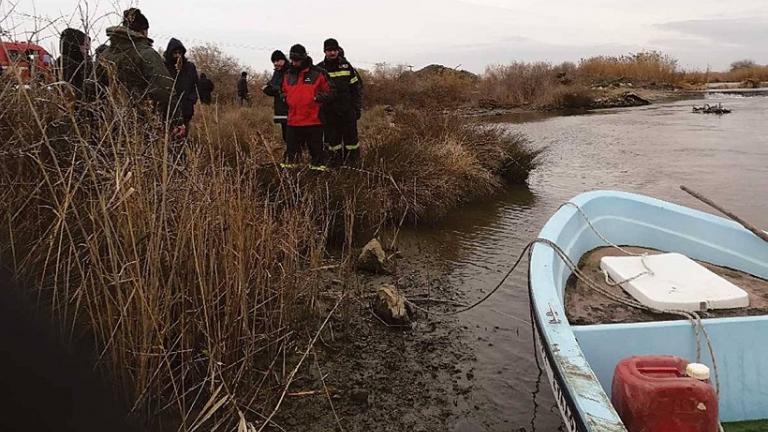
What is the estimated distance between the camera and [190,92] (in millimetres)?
6078

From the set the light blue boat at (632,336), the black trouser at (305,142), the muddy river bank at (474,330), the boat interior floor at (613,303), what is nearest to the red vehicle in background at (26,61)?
the muddy river bank at (474,330)

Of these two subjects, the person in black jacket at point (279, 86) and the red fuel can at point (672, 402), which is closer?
the red fuel can at point (672, 402)

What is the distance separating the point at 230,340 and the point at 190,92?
3.91 m

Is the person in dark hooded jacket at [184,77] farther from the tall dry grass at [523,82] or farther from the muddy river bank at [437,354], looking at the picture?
the tall dry grass at [523,82]

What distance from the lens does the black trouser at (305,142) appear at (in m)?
6.70

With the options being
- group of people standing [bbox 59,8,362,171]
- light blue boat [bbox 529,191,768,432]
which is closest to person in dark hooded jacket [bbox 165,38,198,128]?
group of people standing [bbox 59,8,362,171]

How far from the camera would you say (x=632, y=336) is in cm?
280

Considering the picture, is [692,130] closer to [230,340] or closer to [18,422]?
[230,340]

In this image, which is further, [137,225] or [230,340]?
[230,340]

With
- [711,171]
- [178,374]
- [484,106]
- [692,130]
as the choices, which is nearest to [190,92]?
[178,374]

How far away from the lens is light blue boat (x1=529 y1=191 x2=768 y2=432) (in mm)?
2230

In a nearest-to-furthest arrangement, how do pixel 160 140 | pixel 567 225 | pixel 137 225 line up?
pixel 137 225 < pixel 160 140 < pixel 567 225

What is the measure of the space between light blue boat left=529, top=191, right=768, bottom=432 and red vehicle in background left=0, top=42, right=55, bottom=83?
2.42m

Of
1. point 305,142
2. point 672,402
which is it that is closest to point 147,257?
point 672,402
